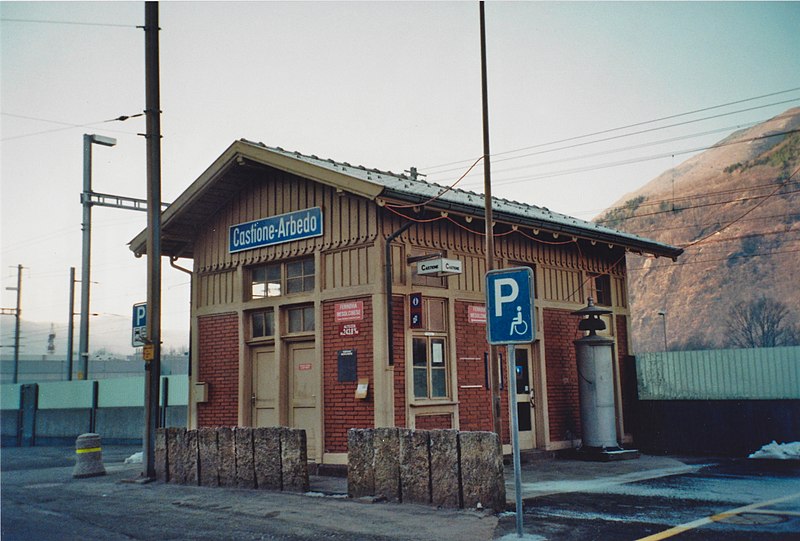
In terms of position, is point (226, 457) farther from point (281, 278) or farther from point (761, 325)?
point (761, 325)

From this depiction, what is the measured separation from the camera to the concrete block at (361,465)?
1040 cm

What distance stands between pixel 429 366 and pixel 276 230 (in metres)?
4.02

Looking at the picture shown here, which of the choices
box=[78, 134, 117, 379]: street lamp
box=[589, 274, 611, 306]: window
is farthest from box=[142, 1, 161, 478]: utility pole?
box=[78, 134, 117, 379]: street lamp

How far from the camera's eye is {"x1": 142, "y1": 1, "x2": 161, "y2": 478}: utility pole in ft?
43.8

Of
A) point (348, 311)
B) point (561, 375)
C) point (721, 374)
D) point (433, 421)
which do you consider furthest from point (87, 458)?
point (721, 374)

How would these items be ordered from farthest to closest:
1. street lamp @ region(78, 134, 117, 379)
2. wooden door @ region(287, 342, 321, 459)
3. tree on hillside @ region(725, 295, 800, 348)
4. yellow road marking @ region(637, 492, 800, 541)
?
tree on hillside @ region(725, 295, 800, 348) → street lamp @ region(78, 134, 117, 379) → wooden door @ region(287, 342, 321, 459) → yellow road marking @ region(637, 492, 800, 541)

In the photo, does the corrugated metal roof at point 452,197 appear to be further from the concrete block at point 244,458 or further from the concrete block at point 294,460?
the concrete block at point 244,458

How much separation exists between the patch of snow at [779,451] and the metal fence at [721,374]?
0.97 metres

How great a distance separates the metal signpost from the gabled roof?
186 inches

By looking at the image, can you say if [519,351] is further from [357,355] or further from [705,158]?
[705,158]

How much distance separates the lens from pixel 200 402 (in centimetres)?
1573

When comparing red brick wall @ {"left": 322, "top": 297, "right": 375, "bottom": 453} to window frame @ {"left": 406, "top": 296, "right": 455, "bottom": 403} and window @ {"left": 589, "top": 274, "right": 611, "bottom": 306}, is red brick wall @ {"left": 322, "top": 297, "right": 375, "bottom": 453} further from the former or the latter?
window @ {"left": 589, "top": 274, "right": 611, "bottom": 306}

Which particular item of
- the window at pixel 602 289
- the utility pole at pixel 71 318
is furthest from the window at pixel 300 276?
the utility pole at pixel 71 318

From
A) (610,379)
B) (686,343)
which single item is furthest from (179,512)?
(686,343)
